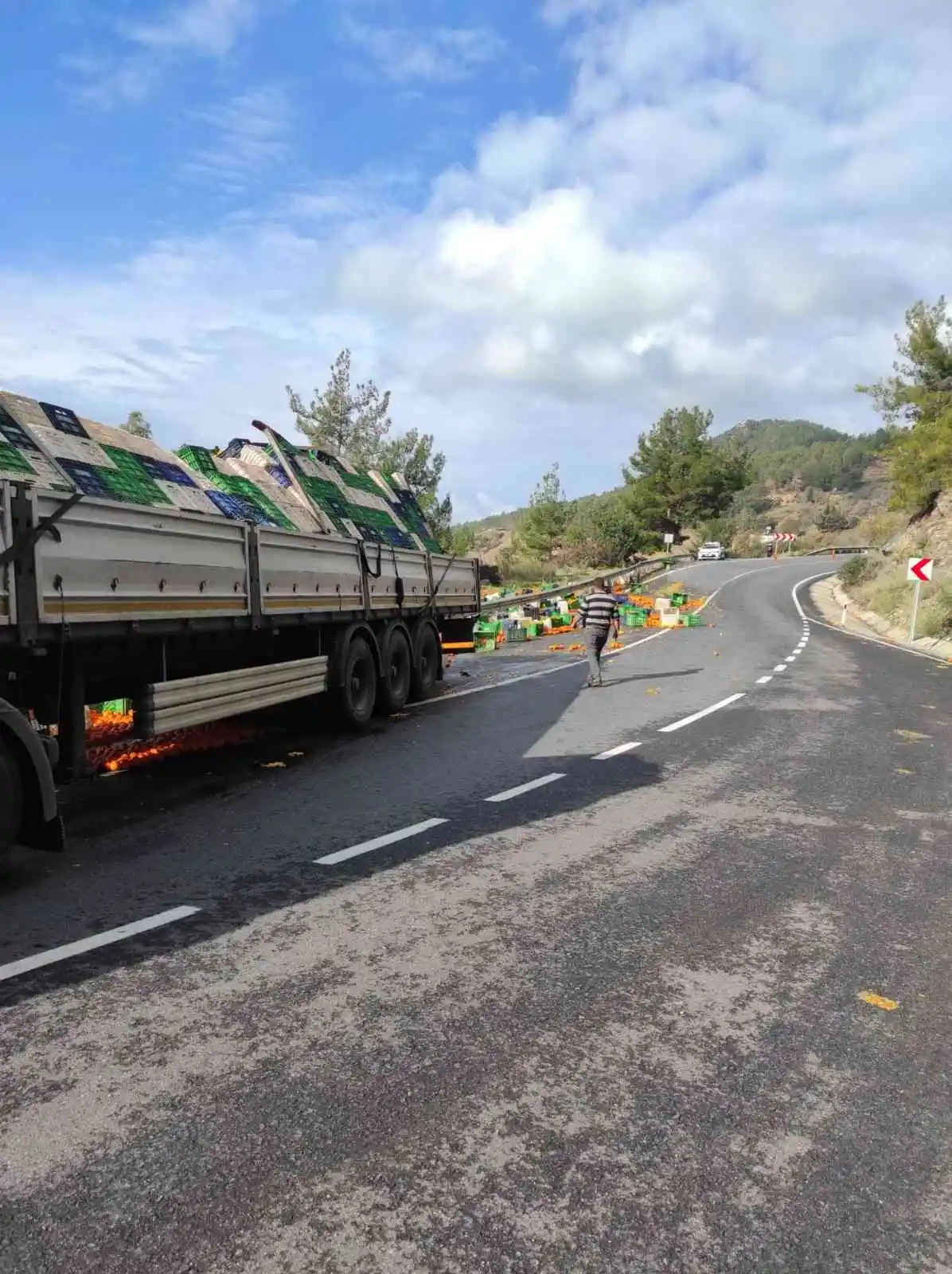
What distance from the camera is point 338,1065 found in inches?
122

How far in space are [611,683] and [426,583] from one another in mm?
3684

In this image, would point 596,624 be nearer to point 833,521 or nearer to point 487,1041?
point 487,1041

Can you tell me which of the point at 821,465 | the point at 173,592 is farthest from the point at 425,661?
the point at 821,465

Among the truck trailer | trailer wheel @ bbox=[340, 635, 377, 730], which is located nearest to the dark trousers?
the truck trailer

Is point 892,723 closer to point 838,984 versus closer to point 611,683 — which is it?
point 611,683

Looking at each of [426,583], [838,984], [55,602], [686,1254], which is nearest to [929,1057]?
[838,984]

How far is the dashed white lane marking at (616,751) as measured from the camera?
863cm

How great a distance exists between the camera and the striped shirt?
47.4 feet

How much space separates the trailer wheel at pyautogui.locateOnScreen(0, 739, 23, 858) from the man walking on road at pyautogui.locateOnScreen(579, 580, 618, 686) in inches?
400

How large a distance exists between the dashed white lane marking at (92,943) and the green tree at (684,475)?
7818 cm

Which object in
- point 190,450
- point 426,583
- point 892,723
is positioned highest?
point 190,450

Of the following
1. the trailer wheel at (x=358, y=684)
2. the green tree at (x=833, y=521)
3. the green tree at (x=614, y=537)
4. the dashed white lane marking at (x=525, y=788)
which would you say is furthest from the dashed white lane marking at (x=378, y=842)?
the green tree at (x=833, y=521)

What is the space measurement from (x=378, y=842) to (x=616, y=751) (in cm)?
376

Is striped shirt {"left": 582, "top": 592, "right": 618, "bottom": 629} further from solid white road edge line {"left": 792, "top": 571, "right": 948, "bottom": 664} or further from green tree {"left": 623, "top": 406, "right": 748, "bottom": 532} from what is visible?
green tree {"left": 623, "top": 406, "right": 748, "bottom": 532}
